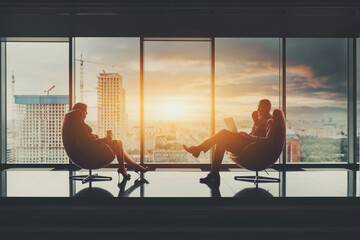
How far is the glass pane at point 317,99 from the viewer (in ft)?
16.6

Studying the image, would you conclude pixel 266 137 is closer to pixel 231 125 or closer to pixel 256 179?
pixel 231 125

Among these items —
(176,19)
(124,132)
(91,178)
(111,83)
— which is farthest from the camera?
(111,83)

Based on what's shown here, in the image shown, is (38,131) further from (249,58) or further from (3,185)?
(249,58)

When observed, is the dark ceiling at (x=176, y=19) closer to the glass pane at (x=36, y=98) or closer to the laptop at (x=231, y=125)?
the glass pane at (x=36, y=98)

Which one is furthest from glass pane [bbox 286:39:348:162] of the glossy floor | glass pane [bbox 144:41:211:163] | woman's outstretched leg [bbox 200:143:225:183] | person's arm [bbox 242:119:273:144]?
woman's outstretched leg [bbox 200:143:225:183]

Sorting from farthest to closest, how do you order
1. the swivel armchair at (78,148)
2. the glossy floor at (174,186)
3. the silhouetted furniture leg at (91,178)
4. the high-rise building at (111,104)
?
the high-rise building at (111,104) < the silhouetted furniture leg at (91,178) < the swivel armchair at (78,148) < the glossy floor at (174,186)

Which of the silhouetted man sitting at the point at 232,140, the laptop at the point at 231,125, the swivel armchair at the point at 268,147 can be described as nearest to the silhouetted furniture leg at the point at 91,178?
the silhouetted man sitting at the point at 232,140

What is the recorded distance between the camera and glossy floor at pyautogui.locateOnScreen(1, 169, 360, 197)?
2.92 m

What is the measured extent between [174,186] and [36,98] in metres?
3.57

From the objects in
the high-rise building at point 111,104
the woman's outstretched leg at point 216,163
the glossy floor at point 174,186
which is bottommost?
the glossy floor at point 174,186

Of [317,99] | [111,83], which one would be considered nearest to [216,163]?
[111,83]

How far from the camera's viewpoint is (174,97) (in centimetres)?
498

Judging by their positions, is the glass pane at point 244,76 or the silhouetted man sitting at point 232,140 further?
the glass pane at point 244,76

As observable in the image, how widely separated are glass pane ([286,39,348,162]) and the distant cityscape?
2 cm
